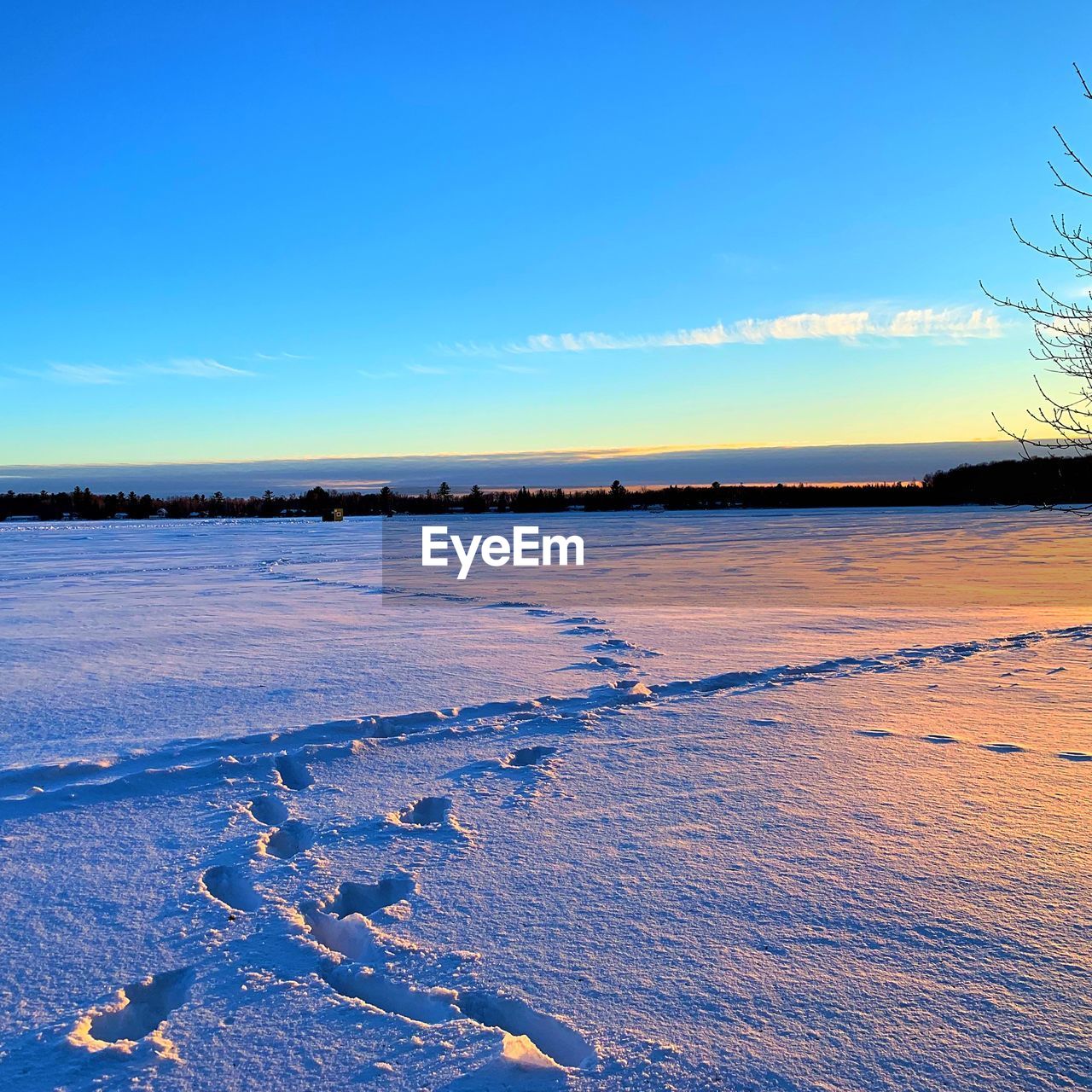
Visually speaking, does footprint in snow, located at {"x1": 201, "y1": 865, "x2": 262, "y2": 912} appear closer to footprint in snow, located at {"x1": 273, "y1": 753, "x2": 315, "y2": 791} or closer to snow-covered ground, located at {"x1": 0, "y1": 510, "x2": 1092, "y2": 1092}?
snow-covered ground, located at {"x1": 0, "y1": 510, "x2": 1092, "y2": 1092}

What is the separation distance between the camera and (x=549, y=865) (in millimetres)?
2812

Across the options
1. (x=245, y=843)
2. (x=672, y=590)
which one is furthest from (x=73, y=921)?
(x=672, y=590)

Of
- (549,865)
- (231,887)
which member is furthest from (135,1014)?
(549,865)

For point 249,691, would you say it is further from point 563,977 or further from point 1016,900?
point 1016,900

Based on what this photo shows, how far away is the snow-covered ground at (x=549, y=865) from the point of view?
1.90 m

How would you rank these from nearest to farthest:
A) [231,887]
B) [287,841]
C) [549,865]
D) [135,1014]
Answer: [135,1014] < [231,887] < [549,865] < [287,841]

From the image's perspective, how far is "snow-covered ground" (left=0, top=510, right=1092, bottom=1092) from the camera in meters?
1.90

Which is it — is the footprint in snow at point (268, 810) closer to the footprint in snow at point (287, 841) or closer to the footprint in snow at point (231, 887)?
the footprint in snow at point (287, 841)

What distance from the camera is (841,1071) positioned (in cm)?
179

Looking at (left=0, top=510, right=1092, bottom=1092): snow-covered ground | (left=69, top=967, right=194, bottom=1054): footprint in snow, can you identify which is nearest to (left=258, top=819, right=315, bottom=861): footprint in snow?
(left=0, top=510, right=1092, bottom=1092): snow-covered ground

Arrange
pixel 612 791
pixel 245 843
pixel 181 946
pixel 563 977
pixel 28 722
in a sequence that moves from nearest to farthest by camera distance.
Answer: pixel 563 977
pixel 181 946
pixel 245 843
pixel 612 791
pixel 28 722

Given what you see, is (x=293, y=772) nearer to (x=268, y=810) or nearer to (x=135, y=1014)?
(x=268, y=810)

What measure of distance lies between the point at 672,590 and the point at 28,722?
295 inches

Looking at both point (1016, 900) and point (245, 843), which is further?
point (245, 843)
